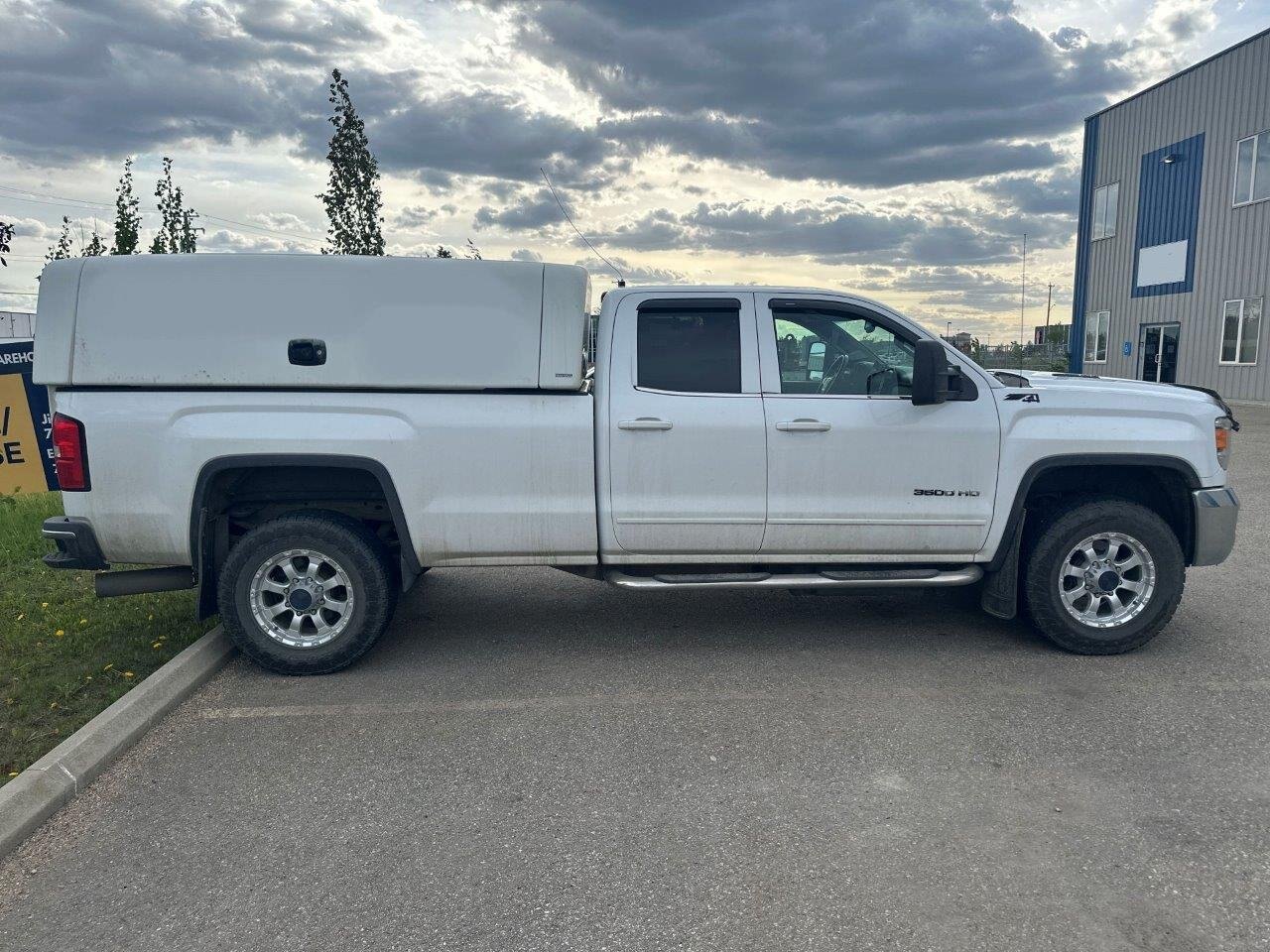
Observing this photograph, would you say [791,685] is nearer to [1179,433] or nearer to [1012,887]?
[1012,887]

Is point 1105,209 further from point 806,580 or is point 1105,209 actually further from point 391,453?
point 391,453

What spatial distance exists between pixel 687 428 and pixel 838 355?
0.96 meters

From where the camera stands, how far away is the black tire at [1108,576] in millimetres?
5238

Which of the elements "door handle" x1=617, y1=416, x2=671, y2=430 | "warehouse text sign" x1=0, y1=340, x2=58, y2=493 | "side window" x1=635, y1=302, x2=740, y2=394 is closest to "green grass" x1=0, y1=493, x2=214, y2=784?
"warehouse text sign" x1=0, y1=340, x2=58, y2=493

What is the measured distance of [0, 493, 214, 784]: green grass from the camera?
14.2 feet

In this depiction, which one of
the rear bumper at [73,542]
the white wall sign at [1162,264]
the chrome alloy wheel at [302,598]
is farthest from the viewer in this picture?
the white wall sign at [1162,264]

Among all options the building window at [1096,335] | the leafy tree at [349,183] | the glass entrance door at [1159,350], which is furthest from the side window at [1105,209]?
the leafy tree at [349,183]

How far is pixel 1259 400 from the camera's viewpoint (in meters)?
23.1

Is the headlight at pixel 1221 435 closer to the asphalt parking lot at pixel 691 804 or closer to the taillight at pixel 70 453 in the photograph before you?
the asphalt parking lot at pixel 691 804

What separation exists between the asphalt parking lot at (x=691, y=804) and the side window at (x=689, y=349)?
5.05 feet

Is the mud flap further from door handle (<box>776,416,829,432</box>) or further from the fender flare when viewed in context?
door handle (<box>776,416,829,432</box>)

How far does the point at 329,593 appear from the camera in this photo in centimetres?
514

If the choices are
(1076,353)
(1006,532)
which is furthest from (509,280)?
(1076,353)

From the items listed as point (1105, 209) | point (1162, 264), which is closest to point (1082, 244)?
point (1105, 209)
